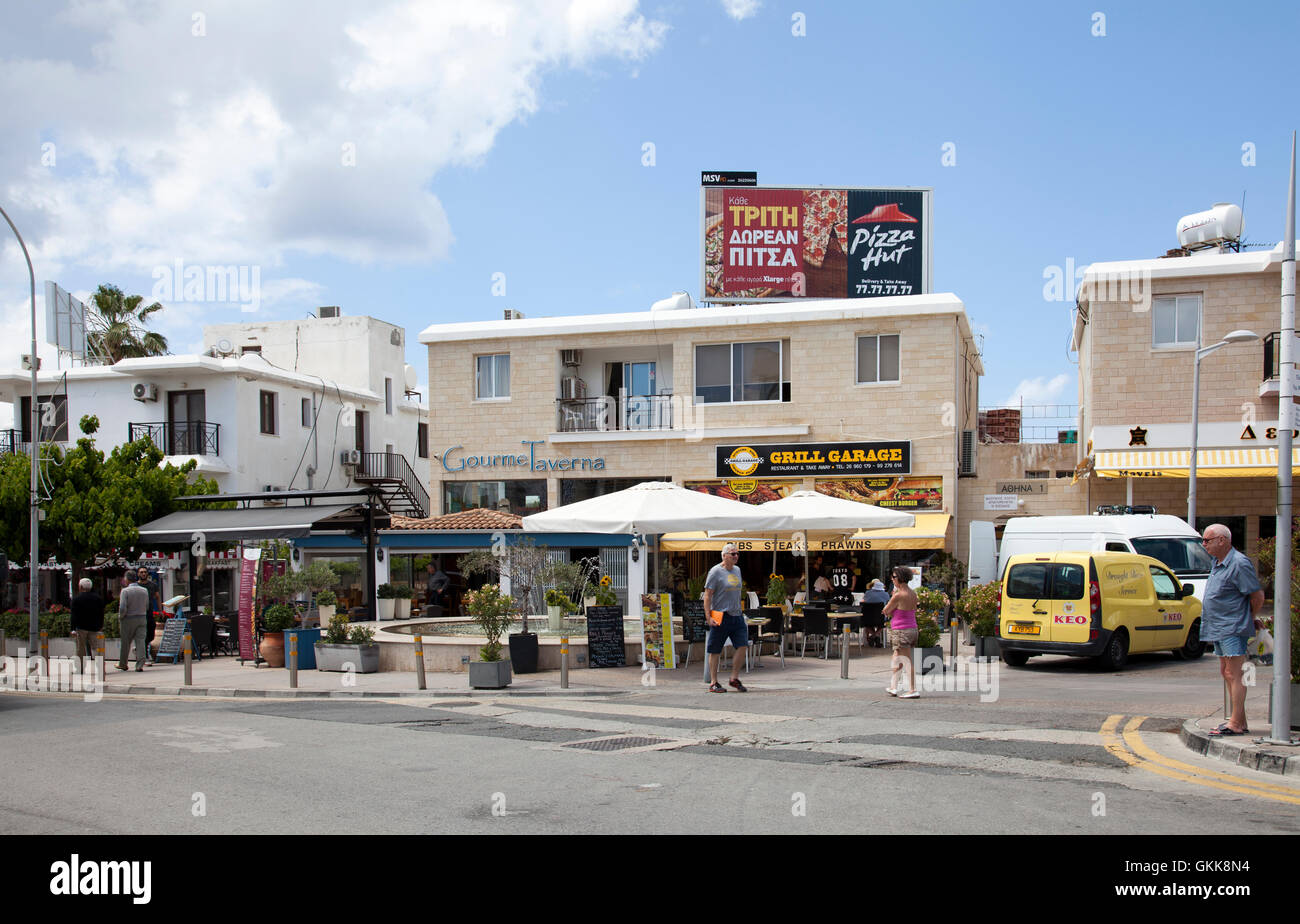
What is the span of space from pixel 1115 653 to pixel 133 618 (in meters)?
16.3

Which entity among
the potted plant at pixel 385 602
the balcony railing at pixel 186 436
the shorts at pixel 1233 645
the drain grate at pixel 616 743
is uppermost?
the balcony railing at pixel 186 436

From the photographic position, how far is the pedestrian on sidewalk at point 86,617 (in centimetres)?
1967

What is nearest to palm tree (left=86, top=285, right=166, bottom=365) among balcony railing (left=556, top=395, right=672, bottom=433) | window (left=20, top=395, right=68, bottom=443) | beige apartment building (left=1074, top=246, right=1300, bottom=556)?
window (left=20, top=395, right=68, bottom=443)

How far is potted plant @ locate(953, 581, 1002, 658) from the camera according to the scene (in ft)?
59.8

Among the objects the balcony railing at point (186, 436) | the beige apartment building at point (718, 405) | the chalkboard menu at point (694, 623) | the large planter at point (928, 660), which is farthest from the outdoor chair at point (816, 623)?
the balcony railing at point (186, 436)

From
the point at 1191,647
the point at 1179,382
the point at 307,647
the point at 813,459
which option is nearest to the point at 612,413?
the point at 813,459

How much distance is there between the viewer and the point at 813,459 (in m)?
30.4

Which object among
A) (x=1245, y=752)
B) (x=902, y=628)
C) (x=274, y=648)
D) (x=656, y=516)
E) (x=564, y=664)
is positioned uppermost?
(x=656, y=516)

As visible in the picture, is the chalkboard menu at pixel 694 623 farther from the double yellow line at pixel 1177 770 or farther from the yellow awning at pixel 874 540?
the yellow awning at pixel 874 540

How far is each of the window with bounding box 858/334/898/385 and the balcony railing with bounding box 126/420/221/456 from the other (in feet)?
66.2

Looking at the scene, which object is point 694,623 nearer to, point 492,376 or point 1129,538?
point 1129,538

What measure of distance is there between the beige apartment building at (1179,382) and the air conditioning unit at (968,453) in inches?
125
